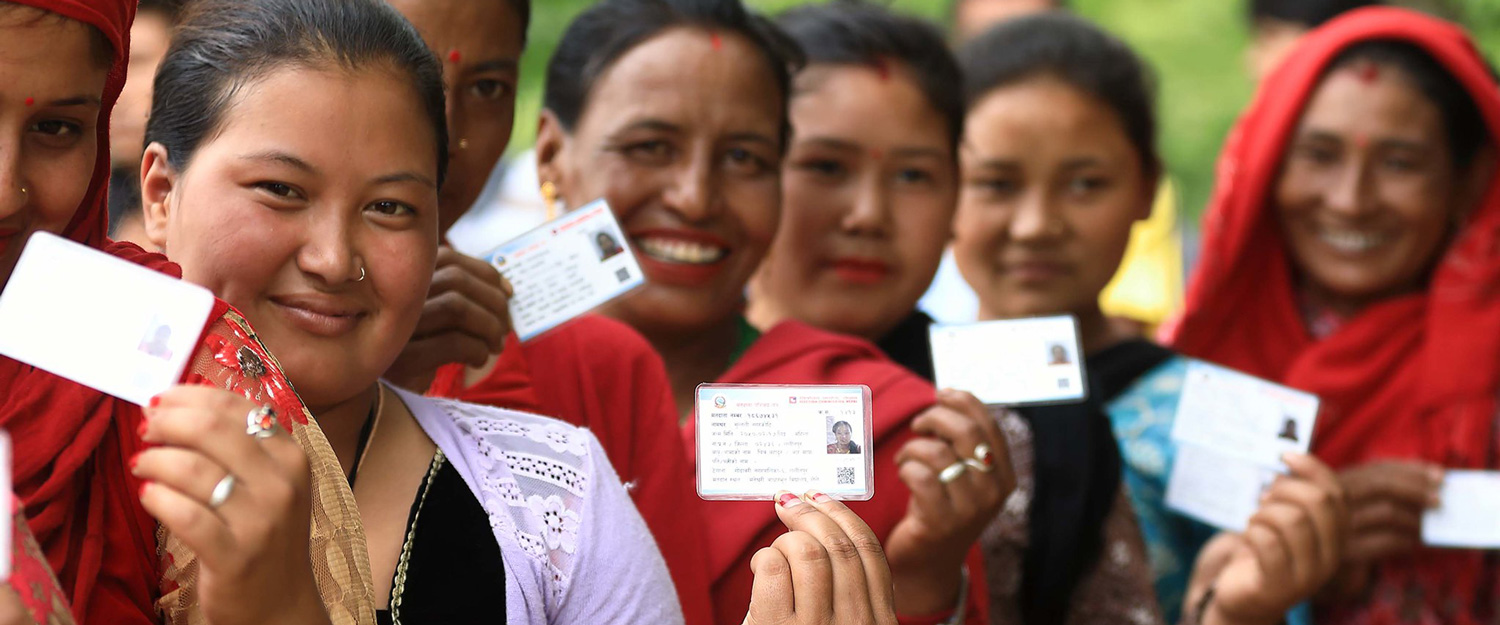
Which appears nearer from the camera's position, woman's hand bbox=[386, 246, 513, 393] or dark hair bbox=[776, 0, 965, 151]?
woman's hand bbox=[386, 246, 513, 393]

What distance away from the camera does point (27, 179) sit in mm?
1576

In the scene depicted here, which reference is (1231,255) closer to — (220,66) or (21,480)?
(220,66)

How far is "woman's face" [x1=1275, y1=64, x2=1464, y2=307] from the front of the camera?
137 inches

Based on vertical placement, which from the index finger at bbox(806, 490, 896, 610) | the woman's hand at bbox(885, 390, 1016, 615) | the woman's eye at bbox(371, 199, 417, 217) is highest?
the woman's eye at bbox(371, 199, 417, 217)

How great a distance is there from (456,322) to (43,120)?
739 millimetres

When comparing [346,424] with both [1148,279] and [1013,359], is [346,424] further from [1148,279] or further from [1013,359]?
[1148,279]

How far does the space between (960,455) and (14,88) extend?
58.4 inches

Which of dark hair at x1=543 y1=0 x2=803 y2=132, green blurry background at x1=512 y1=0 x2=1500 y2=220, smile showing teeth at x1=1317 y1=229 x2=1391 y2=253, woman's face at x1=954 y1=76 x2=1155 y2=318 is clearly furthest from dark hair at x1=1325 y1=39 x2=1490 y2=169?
green blurry background at x1=512 y1=0 x2=1500 y2=220

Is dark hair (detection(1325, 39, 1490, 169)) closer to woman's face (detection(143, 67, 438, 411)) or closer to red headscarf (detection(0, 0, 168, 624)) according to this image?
woman's face (detection(143, 67, 438, 411))

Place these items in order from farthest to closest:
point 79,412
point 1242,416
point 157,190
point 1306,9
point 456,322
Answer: point 1306,9 < point 1242,416 < point 456,322 < point 157,190 < point 79,412

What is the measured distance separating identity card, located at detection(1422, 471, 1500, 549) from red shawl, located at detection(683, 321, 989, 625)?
1093 millimetres

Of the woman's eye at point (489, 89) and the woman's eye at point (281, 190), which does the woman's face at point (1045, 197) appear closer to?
the woman's eye at point (489, 89)

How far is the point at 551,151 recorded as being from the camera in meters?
2.91

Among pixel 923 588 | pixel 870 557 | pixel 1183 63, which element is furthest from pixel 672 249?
pixel 1183 63
